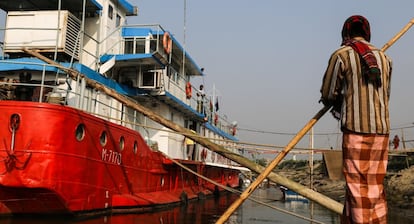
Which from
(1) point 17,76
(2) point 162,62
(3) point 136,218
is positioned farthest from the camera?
(2) point 162,62

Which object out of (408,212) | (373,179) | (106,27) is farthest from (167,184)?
(373,179)

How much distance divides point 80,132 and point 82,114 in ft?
1.52

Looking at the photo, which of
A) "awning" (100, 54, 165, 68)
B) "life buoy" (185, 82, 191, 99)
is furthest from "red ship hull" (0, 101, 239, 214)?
"life buoy" (185, 82, 191, 99)

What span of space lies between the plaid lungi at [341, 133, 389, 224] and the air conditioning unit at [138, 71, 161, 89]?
40.5 ft

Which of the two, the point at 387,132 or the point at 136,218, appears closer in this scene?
the point at 387,132

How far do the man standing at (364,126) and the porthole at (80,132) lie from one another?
8.02 meters

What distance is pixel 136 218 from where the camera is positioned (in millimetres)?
10984

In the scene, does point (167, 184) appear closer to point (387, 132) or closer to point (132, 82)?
point (132, 82)

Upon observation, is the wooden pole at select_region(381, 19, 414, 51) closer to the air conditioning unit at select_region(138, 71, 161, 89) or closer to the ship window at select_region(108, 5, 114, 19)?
the air conditioning unit at select_region(138, 71, 161, 89)

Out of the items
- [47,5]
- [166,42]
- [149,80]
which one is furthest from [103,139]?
[47,5]

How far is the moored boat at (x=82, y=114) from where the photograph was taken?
9359mm

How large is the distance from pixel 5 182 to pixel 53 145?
1277 mm

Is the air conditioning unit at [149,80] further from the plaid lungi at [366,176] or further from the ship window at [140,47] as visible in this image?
the plaid lungi at [366,176]

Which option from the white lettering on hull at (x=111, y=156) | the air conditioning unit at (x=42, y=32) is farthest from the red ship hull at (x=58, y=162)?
the air conditioning unit at (x=42, y=32)
